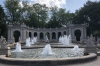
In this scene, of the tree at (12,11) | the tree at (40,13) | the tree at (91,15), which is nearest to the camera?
the tree at (91,15)

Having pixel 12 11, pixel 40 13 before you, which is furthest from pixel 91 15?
pixel 12 11

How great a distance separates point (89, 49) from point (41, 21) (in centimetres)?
6443

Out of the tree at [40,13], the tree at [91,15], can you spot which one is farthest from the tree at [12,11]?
the tree at [91,15]

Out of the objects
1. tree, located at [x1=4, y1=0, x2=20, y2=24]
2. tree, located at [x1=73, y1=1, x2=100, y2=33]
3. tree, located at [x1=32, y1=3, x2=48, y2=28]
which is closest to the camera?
tree, located at [x1=73, y1=1, x2=100, y2=33]

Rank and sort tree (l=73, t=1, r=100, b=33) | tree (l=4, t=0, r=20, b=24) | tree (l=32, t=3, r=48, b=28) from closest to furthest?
1. tree (l=73, t=1, r=100, b=33)
2. tree (l=4, t=0, r=20, b=24)
3. tree (l=32, t=3, r=48, b=28)

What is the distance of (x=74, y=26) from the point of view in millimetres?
Answer: 60531

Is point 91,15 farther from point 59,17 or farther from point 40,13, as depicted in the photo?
point 40,13

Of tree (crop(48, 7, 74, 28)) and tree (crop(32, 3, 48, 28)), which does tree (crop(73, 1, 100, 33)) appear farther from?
tree (crop(32, 3, 48, 28))

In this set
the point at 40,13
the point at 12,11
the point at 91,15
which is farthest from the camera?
the point at 40,13

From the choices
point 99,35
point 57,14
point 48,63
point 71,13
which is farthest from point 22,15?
point 48,63

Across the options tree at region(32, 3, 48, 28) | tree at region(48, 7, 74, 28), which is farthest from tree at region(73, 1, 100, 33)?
tree at region(32, 3, 48, 28)

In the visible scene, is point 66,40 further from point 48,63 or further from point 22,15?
point 22,15

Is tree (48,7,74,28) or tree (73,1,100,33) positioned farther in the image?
tree (48,7,74,28)

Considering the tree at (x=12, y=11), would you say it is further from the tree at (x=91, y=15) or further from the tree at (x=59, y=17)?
the tree at (x=91, y=15)
